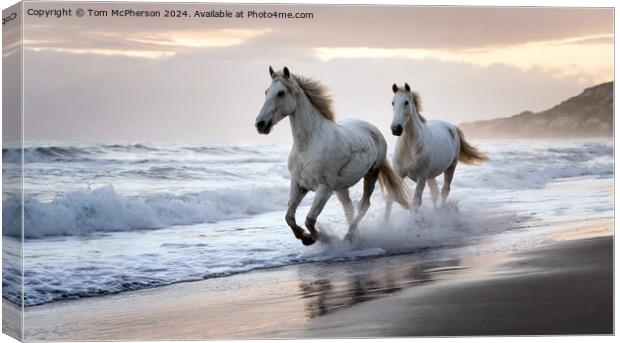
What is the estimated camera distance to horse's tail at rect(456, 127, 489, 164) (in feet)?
27.1

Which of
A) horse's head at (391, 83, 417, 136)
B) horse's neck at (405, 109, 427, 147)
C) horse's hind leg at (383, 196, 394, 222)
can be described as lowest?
horse's hind leg at (383, 196, 394, 222)

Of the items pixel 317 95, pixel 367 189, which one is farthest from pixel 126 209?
pixel 367 189

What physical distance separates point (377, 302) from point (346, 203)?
4.04 feet

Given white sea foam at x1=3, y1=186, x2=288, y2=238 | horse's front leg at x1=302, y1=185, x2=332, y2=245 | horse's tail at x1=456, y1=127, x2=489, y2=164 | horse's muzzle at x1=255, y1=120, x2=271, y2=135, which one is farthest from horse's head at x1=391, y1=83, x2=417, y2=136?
horse's muzzle at x1=255, y1=120, x2=271, y2=135

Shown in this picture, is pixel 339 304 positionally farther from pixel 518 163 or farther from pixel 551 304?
pixel 518 163

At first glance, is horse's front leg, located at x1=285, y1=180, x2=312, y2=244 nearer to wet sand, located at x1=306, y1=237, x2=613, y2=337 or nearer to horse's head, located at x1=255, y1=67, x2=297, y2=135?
horse's head, located at x1=255, y1=67, x2=297, y2=135

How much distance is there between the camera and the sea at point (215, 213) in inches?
273

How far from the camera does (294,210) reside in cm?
774

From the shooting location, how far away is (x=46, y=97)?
689 centimetres

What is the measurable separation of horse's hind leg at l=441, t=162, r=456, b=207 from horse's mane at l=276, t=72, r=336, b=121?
1038mm

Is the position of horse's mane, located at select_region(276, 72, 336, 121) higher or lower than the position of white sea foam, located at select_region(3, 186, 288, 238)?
higher

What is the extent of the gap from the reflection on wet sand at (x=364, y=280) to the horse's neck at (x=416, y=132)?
35.9 inches

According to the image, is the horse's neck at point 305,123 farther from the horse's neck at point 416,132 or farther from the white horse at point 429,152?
the horse's neck at point 416,132

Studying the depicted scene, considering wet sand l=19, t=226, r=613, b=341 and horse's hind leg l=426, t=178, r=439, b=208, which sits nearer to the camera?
wet sand l=19, t=226, r=613, b=341
